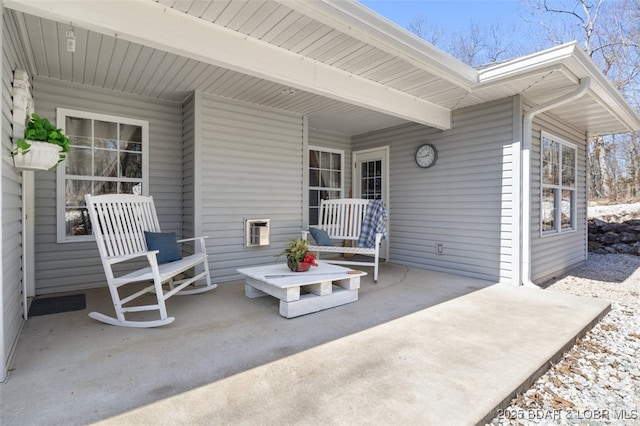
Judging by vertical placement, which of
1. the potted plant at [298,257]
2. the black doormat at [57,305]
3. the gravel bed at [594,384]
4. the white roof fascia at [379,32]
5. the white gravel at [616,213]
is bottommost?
the gravel bed at [594,384]

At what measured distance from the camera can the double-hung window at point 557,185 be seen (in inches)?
A: 191

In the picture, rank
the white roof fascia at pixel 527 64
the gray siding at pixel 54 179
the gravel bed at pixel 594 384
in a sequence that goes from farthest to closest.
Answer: the gray siding at pixel 54 179 → the white roof fascia at pixel 527 64 → the gravel bed at pixel 594 384

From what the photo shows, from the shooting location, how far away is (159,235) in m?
3.46

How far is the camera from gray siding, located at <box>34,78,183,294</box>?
3723 mm

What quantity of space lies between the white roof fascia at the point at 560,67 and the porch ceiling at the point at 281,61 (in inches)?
0.5

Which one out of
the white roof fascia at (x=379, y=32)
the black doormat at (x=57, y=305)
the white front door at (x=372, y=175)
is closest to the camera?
the white roof fascia at (x=379, y=32)

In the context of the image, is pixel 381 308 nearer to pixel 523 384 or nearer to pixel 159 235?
pixel 523 384

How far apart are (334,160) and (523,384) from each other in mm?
4981

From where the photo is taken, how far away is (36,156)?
241 centimetres

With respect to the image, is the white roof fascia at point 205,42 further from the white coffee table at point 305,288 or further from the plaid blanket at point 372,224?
the white coffee table at point 305,288

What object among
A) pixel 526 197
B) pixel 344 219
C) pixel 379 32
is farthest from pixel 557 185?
pixel 379 32

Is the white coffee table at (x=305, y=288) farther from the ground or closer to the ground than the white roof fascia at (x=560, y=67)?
closer to the ground

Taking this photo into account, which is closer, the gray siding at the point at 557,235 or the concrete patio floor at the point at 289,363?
the concrete patio floor at the point at 289,363

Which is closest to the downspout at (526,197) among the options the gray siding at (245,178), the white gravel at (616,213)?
the gray siding at (245,178)
